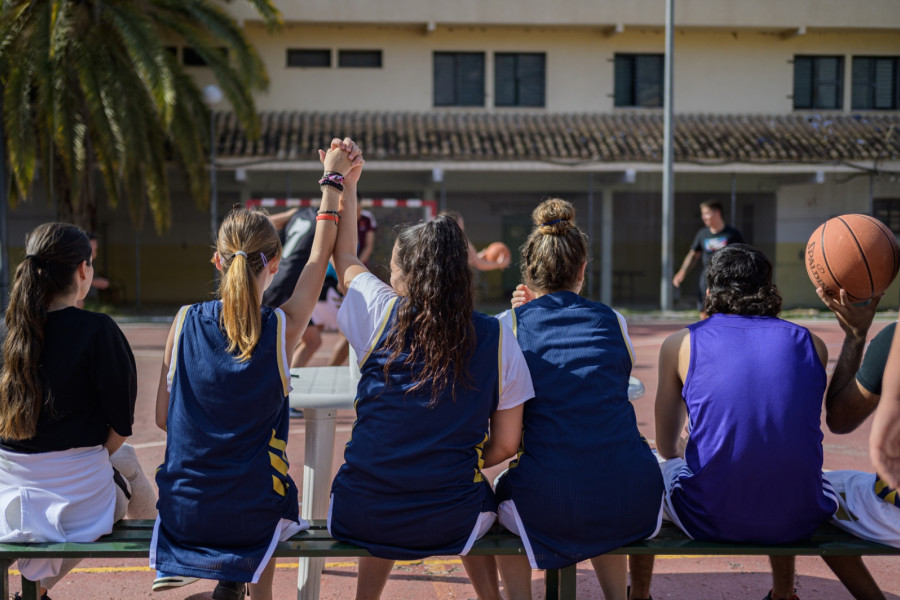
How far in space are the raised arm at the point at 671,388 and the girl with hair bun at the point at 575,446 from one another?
0.57 feet

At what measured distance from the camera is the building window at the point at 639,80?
65.5ft

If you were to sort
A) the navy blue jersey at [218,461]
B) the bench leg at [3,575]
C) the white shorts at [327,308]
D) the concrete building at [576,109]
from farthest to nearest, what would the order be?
the concrete building at [576,109]
the white shorts at [327,308]
the bench leg at [3,575]
the navy blue jersey at [218,461]

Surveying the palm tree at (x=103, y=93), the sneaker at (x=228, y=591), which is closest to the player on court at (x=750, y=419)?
the sneaker at (x=228, y=591)

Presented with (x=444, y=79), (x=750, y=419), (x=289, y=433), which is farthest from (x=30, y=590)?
(x=444, y=79)

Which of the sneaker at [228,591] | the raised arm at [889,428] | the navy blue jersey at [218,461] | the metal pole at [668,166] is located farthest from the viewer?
the metal pole at [668,166]

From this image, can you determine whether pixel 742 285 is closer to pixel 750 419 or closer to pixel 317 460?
pixel 750 419

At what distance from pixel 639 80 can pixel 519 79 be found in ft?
10.1

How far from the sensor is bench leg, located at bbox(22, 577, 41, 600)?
2.77 meters

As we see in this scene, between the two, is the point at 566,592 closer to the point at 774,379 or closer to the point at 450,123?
the point at 774,379

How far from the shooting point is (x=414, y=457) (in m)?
2.50

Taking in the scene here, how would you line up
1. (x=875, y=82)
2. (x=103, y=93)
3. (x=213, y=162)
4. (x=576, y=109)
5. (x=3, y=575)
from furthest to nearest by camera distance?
(x=875, y=82) < (x=576, y=109) < (x=213, y=162) < (x=103, y=93) < (x=3, y=575)

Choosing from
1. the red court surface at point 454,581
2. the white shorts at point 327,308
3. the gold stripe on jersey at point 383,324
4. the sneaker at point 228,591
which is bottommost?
the red court surface at point 454,581

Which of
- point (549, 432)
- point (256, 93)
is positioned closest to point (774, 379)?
point (549, 432)

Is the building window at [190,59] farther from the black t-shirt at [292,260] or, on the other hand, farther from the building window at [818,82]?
the black t-shirt at [292,260]
